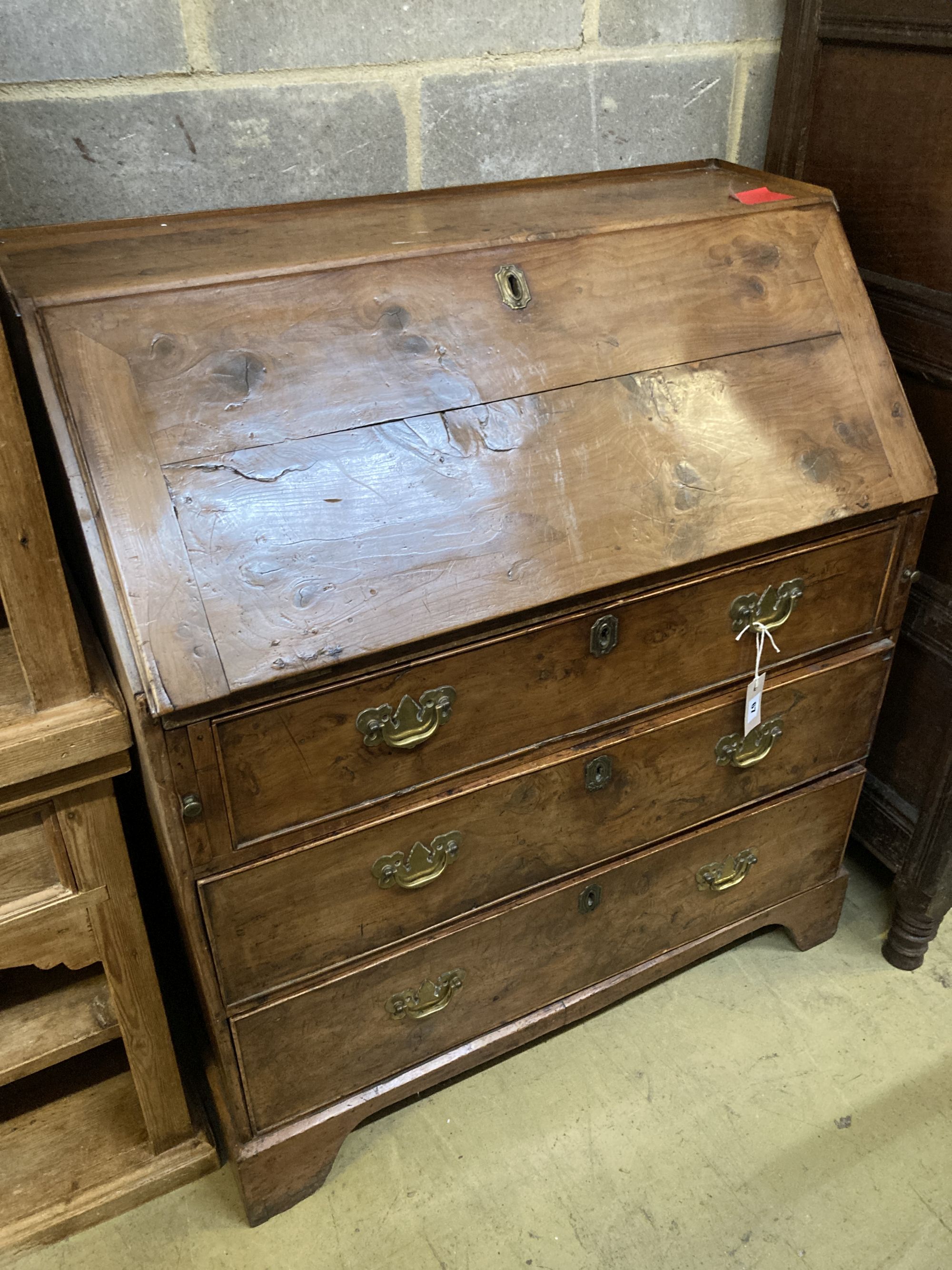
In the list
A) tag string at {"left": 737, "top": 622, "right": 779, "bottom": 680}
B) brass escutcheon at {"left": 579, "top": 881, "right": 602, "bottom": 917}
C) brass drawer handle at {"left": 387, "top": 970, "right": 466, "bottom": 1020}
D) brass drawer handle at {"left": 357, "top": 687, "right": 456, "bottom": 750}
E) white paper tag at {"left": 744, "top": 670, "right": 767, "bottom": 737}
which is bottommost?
brass drawer handle at {"left": 387, "top": 970, "right": 466, "bottom": 1020}

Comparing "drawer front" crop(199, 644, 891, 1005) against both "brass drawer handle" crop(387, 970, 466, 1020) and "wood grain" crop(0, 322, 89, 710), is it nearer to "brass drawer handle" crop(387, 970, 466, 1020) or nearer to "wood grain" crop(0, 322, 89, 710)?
"brass drawer handle" crop(387, 970, 466, 1020)

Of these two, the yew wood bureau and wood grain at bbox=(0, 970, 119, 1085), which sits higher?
the yew wood bureau

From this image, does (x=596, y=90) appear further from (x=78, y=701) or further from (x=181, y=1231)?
(x=181, y=1231)

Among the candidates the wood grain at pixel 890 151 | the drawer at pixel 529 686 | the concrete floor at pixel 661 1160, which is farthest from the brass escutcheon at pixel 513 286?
the concrete floor at pixel 661 1160

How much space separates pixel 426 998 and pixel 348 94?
1318 millimetres

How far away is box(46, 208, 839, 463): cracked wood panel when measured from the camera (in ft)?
3.46

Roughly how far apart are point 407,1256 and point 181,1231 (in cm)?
33

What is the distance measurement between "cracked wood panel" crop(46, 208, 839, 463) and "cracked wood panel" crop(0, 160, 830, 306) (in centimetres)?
2

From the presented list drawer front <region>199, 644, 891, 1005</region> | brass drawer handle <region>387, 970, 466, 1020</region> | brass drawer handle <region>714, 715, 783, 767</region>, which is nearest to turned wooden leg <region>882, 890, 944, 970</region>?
drawer front <region>199, 644, 891, 1005</region>

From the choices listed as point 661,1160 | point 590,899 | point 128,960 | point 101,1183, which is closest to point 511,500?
point 590,899

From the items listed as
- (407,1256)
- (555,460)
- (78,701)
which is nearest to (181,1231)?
(407,1256)

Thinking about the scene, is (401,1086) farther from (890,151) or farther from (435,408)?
(890,151)

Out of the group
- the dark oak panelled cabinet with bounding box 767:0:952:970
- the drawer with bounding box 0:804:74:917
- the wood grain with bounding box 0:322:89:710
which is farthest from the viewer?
the dark oak panelled cabinet with bounding box 767:0:952:970

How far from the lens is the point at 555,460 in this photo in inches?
46.4
